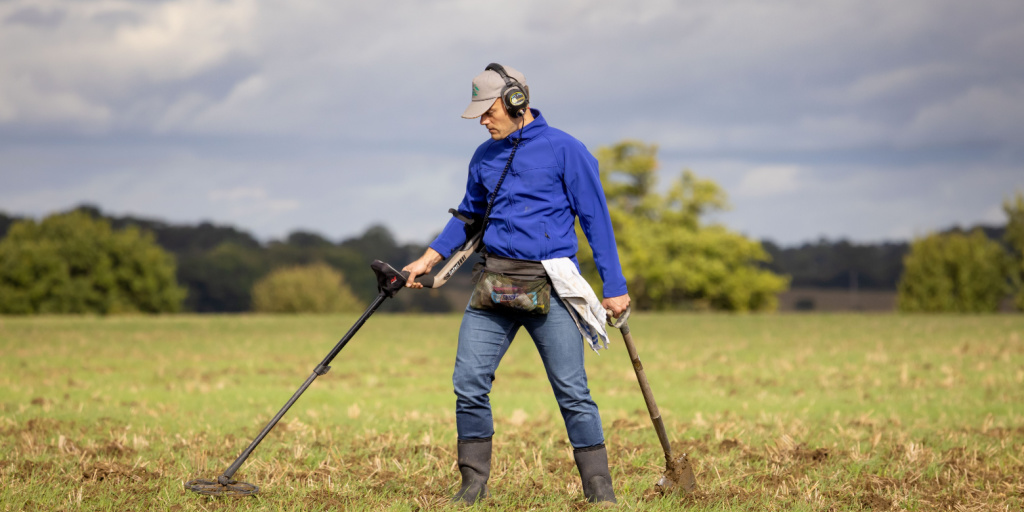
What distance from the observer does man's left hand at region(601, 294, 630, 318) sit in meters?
5.29

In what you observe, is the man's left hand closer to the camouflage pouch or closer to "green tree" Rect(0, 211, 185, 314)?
the camouflage pouch

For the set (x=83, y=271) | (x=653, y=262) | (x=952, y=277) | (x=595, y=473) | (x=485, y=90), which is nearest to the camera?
(x=485, y=90)

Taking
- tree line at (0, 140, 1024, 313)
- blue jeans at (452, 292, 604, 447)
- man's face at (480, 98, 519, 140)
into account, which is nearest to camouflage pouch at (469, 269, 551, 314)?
blue jeans at (452, 292, 604, 447)

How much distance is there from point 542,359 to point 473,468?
80 cm

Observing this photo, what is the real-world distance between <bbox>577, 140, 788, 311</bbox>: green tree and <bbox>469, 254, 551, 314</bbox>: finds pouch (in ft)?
173

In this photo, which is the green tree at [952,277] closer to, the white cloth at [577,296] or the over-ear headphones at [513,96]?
the white cloth at [577,296]

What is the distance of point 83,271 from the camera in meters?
67.0

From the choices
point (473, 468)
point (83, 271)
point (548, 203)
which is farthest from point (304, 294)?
point (548, 203)

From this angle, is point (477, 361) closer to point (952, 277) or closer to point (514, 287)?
point (514, 287)

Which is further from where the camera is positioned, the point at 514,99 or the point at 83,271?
the point at 83,271

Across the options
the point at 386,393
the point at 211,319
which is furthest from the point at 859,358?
the point at 211,319

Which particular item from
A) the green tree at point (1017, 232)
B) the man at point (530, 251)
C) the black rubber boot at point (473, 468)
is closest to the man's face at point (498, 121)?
the man at point (530, 251)

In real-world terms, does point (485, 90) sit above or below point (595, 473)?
above

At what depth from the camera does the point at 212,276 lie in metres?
107
